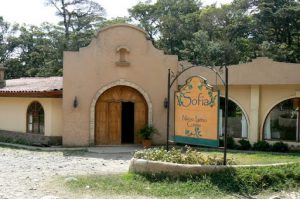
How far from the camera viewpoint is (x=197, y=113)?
37.2ft

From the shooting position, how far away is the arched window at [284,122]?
1709cm

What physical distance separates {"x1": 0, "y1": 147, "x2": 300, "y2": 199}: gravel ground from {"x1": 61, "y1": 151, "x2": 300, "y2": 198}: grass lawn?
0.42 meters

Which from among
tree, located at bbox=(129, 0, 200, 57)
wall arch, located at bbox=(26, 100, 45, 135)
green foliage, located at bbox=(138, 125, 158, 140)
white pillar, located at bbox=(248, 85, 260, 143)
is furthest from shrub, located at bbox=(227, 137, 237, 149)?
tree, located at bbox=(129, 0, 200, 57)

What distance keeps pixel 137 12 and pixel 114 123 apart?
28.0m

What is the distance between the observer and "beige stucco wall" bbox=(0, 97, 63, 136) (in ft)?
61.1

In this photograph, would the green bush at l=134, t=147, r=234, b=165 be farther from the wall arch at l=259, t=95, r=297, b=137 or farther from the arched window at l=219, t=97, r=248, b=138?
the arched window at l=219, t=97, r=248, b=138

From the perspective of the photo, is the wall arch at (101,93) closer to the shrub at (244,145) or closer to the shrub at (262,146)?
the shrub at (244,145)

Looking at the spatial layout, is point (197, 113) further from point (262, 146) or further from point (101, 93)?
point (101, 93)

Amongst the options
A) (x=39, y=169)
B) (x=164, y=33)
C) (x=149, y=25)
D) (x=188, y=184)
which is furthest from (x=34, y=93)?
(x=149, y=25)

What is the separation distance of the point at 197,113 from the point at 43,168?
5.16m

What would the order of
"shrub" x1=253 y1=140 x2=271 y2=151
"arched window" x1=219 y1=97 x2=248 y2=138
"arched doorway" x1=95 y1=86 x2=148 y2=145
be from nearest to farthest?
"shrub" x1=253 y1=140 x2=271 y2=151
"arched window" x1=219 y1=97 x2=248 y2=138
"arched doorway" x1=95 y1=86 x2=148 y2=145

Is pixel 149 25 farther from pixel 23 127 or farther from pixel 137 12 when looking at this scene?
pixel 23 127

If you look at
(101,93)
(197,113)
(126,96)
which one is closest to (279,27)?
(126,96)

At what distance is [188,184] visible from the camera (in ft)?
32.3
